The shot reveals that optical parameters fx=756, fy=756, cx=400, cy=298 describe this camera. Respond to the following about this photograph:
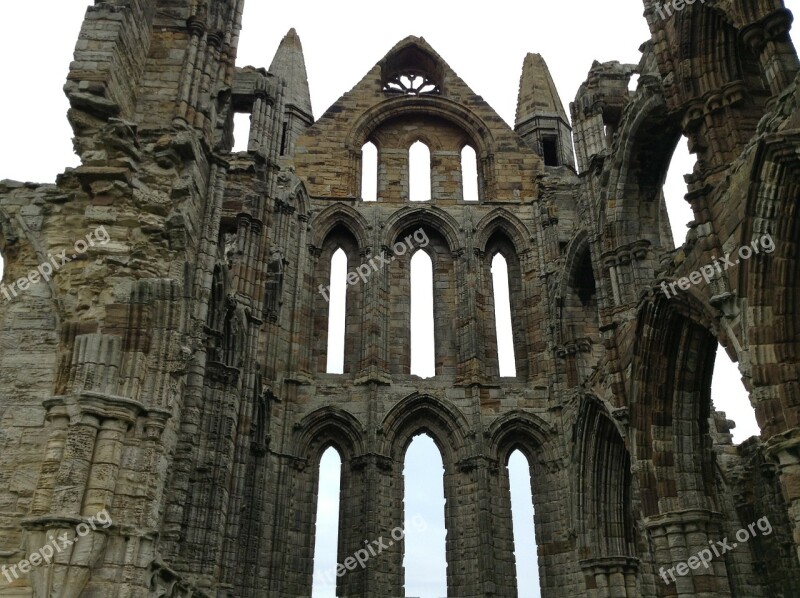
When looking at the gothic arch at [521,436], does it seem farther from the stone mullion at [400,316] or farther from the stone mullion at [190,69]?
the stone mullion at [190,69]

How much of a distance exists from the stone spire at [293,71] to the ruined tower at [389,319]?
0.38 ft

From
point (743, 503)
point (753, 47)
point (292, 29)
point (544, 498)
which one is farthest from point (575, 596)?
point (292, 29)

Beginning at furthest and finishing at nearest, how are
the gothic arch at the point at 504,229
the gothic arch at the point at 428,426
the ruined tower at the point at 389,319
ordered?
the gothic arch at the point at 504,229, the gothic arch at the point at 428,426, the ruined tower at the point at 389,319

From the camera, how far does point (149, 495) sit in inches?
257

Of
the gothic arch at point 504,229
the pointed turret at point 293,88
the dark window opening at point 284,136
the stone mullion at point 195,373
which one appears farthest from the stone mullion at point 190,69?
the dark window opening at point 284,136

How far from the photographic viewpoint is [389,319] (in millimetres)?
18234

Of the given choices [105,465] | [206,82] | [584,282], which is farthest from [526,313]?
[105,465]

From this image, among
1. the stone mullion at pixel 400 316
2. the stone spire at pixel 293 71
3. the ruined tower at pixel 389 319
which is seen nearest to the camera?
the ruined tower at pixel 389 319

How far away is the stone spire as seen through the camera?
22.1m

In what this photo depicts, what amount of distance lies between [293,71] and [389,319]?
Result: 9.15 m

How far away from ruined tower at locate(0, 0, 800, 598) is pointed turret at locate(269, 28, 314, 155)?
11 centimetres

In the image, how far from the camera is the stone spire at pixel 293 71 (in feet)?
72.4

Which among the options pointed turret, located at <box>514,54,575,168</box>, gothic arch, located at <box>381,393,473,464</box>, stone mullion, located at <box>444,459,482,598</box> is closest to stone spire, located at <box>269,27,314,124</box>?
pointed turret, located at <box>514,54,575,168</box>

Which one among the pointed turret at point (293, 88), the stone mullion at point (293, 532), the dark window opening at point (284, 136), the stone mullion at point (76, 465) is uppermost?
the pointed turret at point (293, 88)
